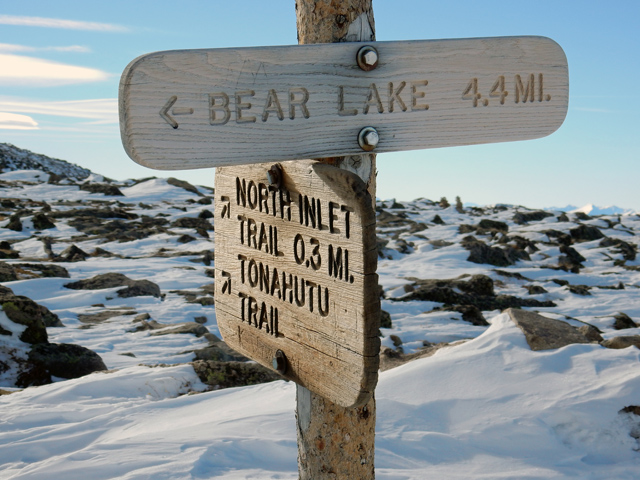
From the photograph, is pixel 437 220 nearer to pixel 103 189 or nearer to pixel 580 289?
pixel 580 289

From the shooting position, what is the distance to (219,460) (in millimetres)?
3410

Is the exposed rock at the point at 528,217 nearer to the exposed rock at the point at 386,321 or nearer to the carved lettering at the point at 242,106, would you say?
the exposed rock at the point at 386,321

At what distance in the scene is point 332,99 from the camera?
2064mm

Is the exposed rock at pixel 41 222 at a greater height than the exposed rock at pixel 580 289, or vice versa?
the exposed rock at pixel 41 222

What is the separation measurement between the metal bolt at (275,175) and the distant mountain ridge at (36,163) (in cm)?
4336

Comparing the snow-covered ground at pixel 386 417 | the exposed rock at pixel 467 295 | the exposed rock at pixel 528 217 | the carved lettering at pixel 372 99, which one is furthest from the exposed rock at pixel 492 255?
the carved lettering at pixel 372 99

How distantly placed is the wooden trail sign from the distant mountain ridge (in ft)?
143

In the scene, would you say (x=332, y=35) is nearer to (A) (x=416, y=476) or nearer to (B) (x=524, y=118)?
(B) (x=524, y=118)

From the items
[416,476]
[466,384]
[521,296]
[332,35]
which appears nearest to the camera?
[332,35]

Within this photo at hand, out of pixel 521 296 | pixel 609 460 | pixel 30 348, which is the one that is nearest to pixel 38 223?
pixel 30 348

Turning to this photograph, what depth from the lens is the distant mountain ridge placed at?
4383 cm

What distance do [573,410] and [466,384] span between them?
0.70 m

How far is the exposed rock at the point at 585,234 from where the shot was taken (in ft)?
54.3

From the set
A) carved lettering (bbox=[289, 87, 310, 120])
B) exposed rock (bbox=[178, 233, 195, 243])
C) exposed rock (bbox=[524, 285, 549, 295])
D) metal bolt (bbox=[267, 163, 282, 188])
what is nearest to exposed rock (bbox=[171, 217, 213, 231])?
exposed rock (bbox=[178, 233, 195, 243])
